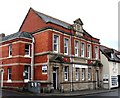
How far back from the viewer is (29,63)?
1129 inches

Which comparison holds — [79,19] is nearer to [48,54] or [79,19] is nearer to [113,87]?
[48,54]

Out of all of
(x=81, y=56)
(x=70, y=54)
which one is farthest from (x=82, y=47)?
(x=70, y=54)

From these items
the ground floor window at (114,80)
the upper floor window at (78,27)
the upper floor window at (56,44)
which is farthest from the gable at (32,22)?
the ground floor window at (114,80)

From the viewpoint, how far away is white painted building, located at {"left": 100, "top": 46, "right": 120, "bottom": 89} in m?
38.2

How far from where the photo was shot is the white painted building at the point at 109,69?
125 ft

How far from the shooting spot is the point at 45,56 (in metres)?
27.5

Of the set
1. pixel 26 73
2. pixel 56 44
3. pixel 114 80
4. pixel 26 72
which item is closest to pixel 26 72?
pixel 26 72

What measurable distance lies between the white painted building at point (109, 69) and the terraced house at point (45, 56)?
631cm

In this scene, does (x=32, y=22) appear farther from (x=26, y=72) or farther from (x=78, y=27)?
(x=26, y=72)

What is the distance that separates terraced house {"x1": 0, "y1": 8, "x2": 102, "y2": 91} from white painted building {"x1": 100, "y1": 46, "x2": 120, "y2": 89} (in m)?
6.31

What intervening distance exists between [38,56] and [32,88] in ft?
15.7

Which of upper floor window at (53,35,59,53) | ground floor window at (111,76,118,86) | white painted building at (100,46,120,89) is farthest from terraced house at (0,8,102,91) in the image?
ground floor window at (111,76,118,86)

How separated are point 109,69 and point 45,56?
16.1m

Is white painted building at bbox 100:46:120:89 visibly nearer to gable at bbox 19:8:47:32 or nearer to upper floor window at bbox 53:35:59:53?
upper floor window at bbox 53:35:59:53
